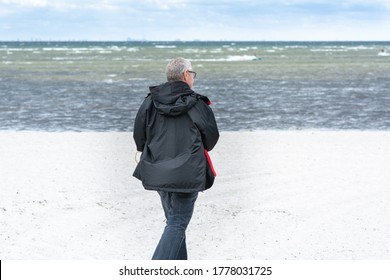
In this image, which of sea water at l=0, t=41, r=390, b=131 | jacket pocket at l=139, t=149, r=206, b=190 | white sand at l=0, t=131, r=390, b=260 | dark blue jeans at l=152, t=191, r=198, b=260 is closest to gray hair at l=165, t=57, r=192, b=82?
jacket pocket at l=139, t=149, r=206, b=190

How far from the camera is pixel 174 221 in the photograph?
486 centimetres

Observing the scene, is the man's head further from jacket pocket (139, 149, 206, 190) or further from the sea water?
the sea water

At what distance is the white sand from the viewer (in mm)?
6430

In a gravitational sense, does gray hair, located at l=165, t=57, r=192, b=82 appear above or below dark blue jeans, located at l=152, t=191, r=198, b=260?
above

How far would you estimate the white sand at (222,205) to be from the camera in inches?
253

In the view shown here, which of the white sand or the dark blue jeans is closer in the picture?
the dark blue jeans

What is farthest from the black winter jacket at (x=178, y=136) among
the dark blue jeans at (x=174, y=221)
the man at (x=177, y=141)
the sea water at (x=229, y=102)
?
the sea water at (x=229, y=102)

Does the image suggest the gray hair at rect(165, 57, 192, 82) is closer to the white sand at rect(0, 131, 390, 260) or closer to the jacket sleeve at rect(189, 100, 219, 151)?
the jacket sleeve at rect(189, 100, 219, 151)

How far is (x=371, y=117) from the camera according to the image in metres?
18.3

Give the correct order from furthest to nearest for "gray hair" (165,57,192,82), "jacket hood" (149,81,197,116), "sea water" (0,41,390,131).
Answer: "sea water" (0,41,390,131) < "gray hair" (165,57,192,82) < "jacket hood" (149,81,197,116)

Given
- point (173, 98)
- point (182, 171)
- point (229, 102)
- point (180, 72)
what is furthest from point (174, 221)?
point (229, 102)

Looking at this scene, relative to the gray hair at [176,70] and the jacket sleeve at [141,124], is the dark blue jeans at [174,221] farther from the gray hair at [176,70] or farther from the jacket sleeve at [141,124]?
the gray hair at [176,70]

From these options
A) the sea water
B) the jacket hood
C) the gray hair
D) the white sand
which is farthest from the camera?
the sea water

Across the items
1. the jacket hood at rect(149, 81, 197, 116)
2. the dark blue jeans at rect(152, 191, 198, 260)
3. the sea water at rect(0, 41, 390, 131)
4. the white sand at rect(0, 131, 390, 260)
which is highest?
the jacket hood at rect(149, 81, 197, 116)
